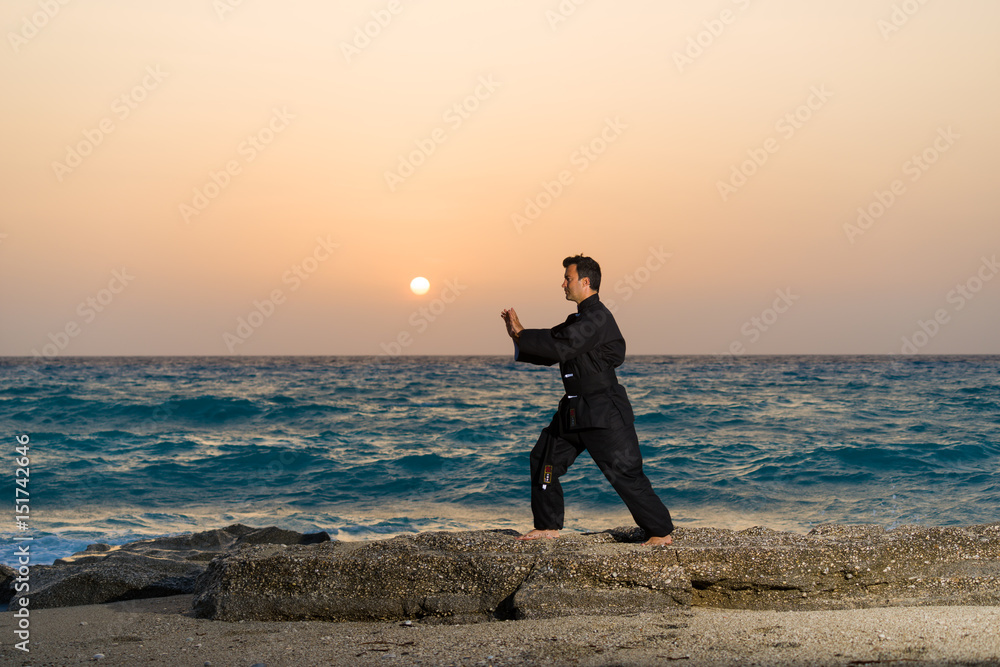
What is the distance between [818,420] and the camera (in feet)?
66.2

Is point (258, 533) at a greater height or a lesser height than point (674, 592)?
lesser

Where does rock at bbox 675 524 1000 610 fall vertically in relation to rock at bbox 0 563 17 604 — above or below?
above

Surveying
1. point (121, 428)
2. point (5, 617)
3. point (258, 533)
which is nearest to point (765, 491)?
point (258, 533)

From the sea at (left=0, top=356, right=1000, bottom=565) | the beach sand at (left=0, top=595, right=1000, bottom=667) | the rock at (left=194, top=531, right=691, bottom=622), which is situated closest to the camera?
the beach sand at (left=0, top=595, right=1000, bottom=667)

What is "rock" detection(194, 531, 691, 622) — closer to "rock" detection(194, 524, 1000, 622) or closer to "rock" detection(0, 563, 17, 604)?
"rock" detection(194, 524, 1000, 622)

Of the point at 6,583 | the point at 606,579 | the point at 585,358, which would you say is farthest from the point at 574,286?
the point at 6,583

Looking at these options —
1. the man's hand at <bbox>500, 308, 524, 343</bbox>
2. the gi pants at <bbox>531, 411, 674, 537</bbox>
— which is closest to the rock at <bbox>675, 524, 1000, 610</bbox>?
the gi pants at <bbox>531, 411, 674, 537</bbox>

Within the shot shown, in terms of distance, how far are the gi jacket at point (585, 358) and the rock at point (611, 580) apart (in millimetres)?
800

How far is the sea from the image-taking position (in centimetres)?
1097

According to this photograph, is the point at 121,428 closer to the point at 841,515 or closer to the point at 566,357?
the point at 841,515

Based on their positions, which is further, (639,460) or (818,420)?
(818,420)

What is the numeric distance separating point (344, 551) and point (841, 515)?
8.60 meters

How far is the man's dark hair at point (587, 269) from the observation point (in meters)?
4.95

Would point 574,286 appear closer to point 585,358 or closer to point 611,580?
point 585,358
